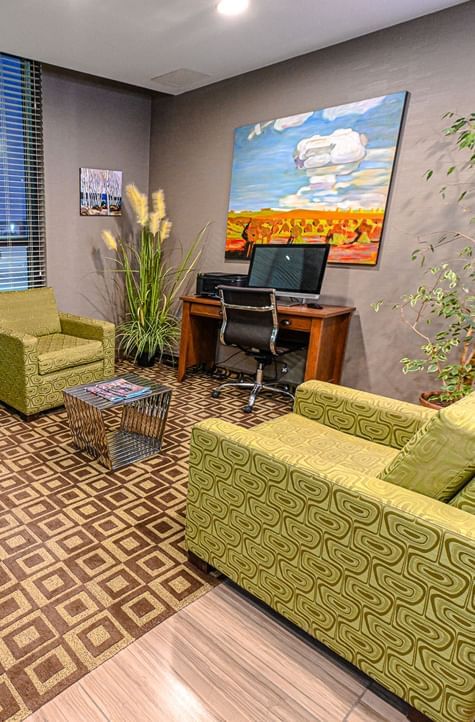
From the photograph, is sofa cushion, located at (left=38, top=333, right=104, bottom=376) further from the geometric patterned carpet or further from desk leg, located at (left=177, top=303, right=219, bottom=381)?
desk leg, located at (left=177, top=303, right=219, bottom=381)

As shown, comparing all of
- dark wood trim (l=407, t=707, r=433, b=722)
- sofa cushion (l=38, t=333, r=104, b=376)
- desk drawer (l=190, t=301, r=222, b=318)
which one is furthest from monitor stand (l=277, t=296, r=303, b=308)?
dark wood trim (l=407, t=707, r=433, b=722)

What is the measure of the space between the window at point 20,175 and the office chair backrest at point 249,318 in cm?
182

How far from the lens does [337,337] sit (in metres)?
3.16

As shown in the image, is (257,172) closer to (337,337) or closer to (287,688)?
(337,337)

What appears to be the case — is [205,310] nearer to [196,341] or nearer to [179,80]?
[196,341]

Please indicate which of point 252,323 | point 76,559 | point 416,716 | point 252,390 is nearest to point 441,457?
point 416,716

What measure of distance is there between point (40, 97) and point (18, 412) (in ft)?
8.39

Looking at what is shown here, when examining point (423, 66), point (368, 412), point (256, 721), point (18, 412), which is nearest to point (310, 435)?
point (368, 412)

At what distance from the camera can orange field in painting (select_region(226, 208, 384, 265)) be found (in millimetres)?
3039

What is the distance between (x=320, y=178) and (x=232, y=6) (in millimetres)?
1188

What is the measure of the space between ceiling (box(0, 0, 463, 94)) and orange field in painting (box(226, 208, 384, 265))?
41.9 inches

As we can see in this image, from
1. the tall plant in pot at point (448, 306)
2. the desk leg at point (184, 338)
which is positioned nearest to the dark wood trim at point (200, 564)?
the tall plant in pot at point (448, 306)

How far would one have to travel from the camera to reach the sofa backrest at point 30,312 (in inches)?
123

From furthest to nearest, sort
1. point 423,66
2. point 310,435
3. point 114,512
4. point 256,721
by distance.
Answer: point 423,66 < point 114,512 < point 310,435 < point 256,721
